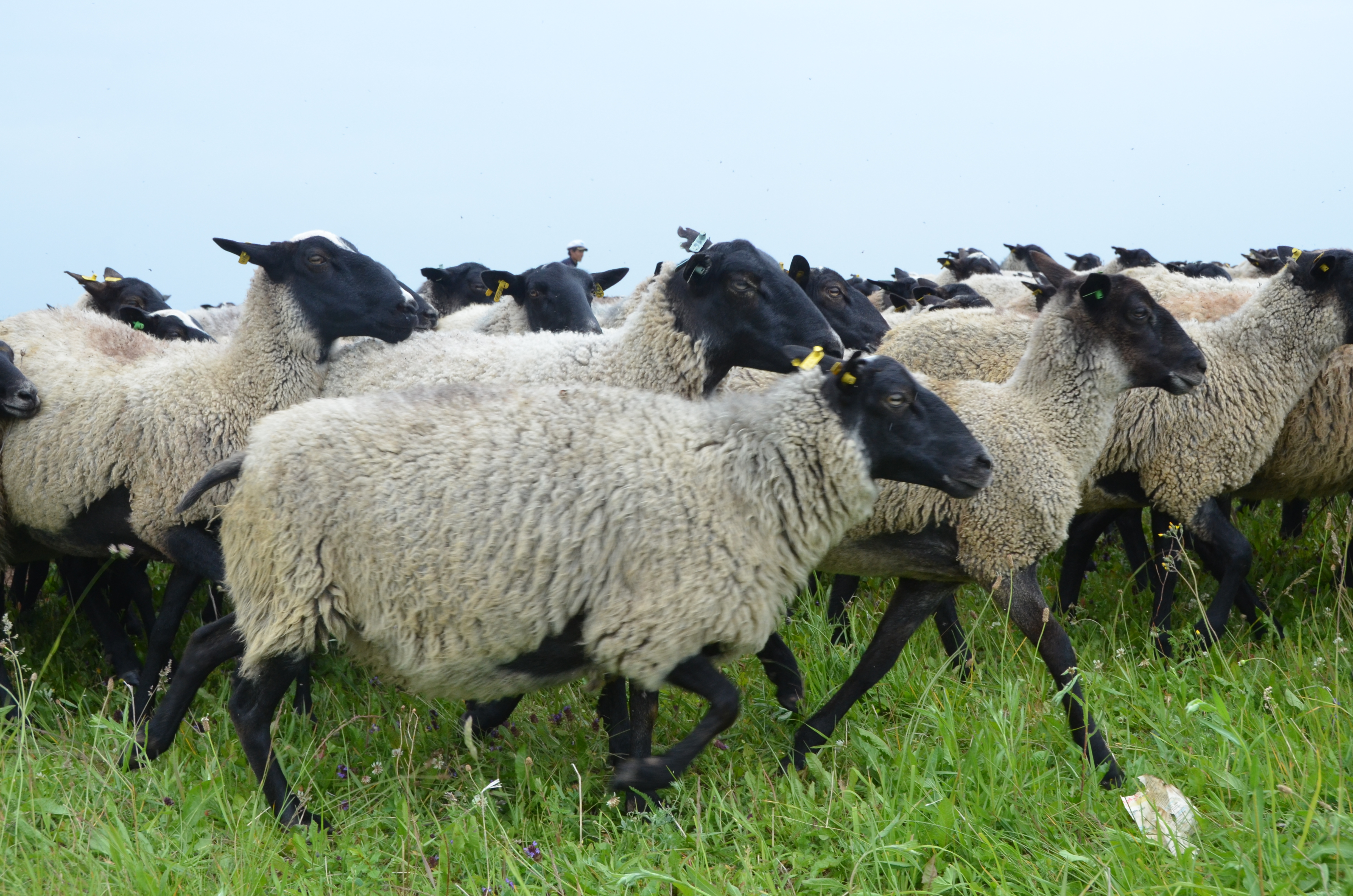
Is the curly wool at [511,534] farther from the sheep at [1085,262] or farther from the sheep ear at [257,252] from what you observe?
the sheep at [1085,262]

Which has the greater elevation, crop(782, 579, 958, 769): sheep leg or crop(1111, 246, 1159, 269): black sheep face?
crop(1111, 246, 1159, 269): black sheep face

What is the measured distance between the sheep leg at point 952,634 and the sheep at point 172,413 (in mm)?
2900

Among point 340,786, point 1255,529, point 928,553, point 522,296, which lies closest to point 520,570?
point 340,786

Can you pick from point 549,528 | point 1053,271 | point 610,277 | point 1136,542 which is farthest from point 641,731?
point 610,277

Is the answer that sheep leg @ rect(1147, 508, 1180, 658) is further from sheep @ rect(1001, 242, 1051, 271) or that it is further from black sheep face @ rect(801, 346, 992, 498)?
sheep @ rect(1001, 242, 1051, 271)

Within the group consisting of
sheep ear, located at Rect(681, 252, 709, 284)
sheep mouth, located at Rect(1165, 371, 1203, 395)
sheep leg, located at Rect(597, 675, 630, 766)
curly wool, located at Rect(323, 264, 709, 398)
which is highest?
sheep ear, located at Rect(681, 252, 709, 284)

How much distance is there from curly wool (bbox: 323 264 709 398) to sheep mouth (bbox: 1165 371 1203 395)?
6.63 feet

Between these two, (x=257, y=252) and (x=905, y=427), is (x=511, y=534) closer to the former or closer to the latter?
(x=905, y=427)

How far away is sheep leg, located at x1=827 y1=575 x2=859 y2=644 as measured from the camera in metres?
6.04

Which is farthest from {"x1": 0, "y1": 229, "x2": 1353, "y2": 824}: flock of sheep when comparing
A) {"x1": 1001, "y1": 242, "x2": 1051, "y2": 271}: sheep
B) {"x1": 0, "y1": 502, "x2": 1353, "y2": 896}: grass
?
{"x1": 1001, "y1": 242, "x2": 1051, "y2": 271}: sheep

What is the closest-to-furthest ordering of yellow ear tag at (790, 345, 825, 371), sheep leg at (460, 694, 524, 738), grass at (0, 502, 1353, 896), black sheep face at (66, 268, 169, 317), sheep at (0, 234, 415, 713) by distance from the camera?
grass at (0, 502, 1353, 896), yellow ear tag at (790, 345, 825, 371), sheep leg at (460, 694, 524, 738), sheep at (0, 234, 415, 713), black sheep face at (66, 268, 169, 317)

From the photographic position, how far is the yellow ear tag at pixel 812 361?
4.13 meters

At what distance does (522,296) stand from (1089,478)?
3589 millimetres

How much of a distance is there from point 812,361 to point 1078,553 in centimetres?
298
